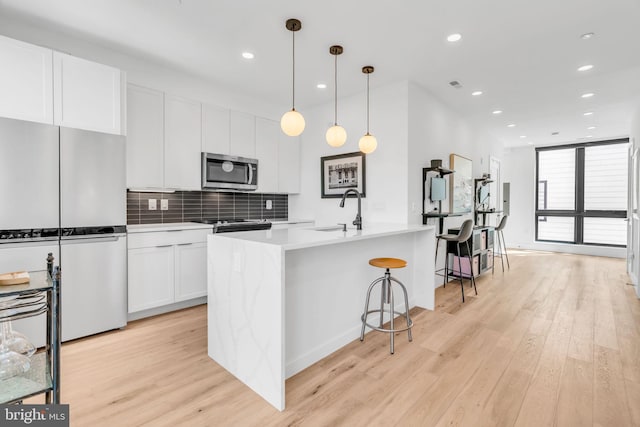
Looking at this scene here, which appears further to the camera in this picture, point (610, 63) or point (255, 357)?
point (610, 63)

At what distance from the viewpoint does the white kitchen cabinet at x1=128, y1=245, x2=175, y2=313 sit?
3.02 m

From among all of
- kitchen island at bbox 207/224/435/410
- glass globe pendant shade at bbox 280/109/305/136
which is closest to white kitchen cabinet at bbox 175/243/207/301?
kitchen island at bbox 207/224/435/410

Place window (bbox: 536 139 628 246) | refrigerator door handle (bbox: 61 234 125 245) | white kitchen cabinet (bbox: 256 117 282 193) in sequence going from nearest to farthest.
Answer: refrigerator door handle (bbox: 61 234 125 245)
white kitchen cabinet (bbox: 256 117 282 193)
window (bbox: 536 139 628 246)

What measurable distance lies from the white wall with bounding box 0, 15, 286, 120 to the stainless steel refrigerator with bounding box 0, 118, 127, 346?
3.10 feet

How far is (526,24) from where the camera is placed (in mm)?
2646

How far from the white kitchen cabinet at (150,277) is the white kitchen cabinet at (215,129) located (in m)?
1.41

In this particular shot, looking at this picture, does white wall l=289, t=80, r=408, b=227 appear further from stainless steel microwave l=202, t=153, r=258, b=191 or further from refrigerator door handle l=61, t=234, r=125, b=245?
refrigerator door handle l=61, t=234, r=125, b=245

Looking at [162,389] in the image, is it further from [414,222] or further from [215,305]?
[414,222]

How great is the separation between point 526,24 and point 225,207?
3879mm

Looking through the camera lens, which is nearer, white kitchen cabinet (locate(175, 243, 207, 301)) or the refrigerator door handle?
the refrigerator door handle

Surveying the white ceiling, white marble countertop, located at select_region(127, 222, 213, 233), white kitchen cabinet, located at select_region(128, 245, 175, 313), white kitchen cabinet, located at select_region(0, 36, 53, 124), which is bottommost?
white kitchen cabinet, located at select_region(128, 245, 175, 313)

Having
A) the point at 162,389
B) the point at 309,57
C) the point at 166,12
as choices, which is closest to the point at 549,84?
the point at 309,57

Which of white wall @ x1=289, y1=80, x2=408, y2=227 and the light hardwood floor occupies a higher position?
white wall @ x1=289, y1=80, x2=408, y2=227

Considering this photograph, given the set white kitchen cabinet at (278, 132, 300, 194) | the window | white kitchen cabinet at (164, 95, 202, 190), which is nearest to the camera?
white kitchen cabinet at (164, 95, 202, 190)
